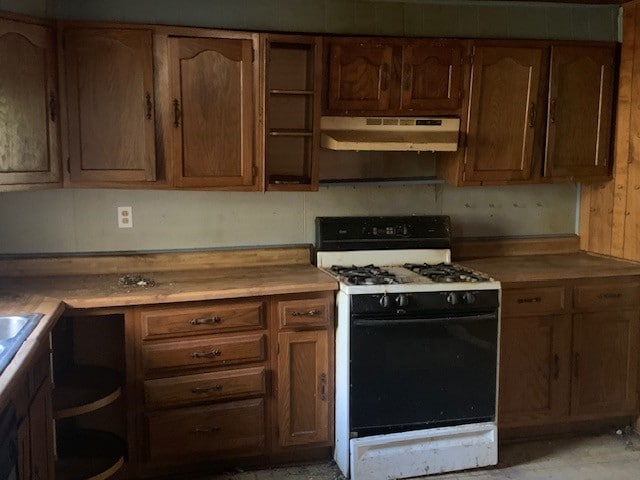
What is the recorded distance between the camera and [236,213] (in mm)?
3512

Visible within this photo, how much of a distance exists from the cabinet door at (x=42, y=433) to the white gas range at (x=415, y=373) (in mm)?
1227

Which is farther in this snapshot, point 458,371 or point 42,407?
point 458,371

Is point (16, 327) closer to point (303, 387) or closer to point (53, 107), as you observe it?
point (53, 107)

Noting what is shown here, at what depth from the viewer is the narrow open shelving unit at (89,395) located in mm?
2795

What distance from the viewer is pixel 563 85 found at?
11.6ft

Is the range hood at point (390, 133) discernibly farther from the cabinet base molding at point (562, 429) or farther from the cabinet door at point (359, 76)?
the cabinet base molding at point (562, 429)

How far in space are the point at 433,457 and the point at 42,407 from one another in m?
1.70

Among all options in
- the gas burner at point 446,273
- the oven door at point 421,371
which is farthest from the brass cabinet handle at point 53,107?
the gas burner at point 446,273

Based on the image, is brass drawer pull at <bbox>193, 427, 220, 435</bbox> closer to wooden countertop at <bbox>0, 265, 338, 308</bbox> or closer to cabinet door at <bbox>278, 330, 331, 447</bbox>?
cabinet door at <bbox>278, 330, 331, 447</bbox>

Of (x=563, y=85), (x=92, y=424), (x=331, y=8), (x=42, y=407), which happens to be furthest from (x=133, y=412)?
(x=563, y=85)

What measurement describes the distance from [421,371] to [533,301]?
2.27 feet

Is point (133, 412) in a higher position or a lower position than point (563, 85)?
lower

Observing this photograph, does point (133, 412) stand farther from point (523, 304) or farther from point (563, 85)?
point (563, 85)

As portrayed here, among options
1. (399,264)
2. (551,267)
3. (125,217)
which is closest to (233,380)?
(125,217)
